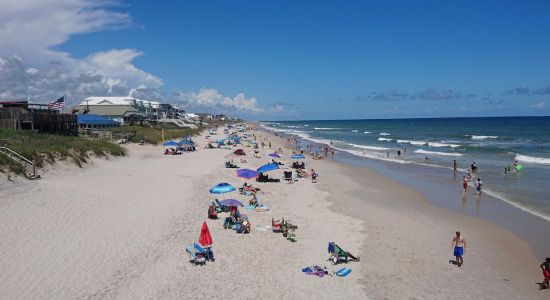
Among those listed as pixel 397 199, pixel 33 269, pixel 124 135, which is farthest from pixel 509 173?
pixel 124 135

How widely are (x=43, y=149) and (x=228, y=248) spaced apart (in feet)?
46.7

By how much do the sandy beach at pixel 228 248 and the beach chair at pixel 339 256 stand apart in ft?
0.72

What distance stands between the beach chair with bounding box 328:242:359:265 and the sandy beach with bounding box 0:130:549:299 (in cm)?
22

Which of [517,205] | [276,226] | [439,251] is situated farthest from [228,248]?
[517,205]

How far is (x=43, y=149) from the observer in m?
21.7

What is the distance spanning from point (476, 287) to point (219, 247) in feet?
22.7

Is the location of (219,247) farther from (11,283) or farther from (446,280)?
(446,280)

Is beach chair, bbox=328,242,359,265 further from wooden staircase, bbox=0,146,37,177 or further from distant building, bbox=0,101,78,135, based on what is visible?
distant building, bbox=0,101,78,135

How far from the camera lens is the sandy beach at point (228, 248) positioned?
980cm

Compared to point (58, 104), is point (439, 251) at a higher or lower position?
lower

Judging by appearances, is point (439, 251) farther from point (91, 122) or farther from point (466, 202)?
point (91, 122)

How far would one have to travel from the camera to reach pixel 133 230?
43.8 ft

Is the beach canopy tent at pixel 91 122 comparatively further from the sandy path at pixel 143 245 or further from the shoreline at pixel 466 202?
the shoreline at pixel 466 202

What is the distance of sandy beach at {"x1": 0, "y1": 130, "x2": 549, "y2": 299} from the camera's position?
9.80m
